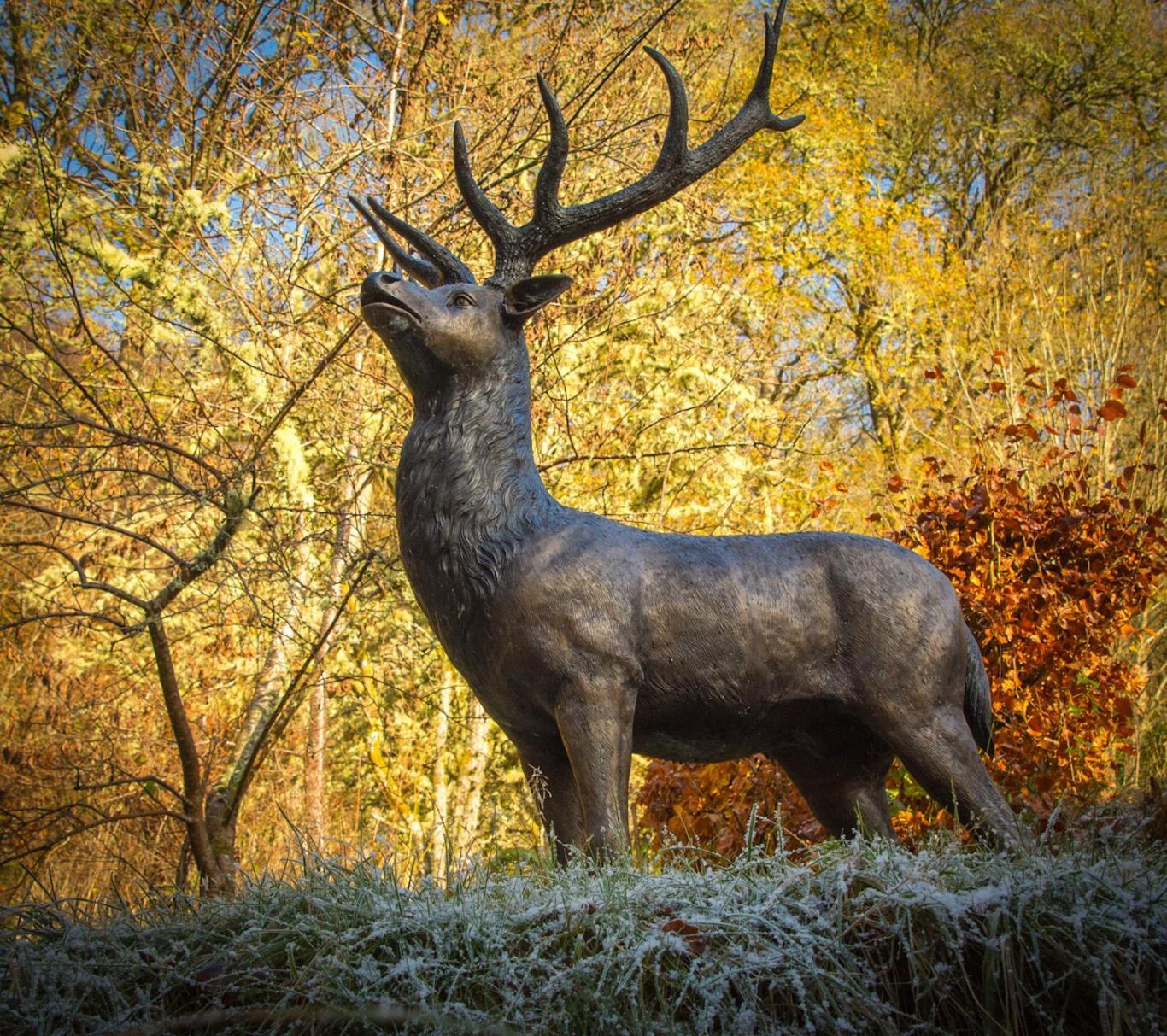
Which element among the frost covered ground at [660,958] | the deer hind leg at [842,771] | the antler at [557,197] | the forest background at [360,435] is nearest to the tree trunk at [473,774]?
the forest background at [360,435]

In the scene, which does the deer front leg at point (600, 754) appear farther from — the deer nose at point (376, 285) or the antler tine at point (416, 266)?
the antler tine at point (416, 266)

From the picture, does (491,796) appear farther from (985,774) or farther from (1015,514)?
(985,774)

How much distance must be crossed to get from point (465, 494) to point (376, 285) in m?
0.63

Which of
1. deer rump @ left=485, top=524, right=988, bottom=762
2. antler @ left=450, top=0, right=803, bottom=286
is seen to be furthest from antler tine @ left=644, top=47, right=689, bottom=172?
deer rump @ left=485, top=524, right=988, bottom=762

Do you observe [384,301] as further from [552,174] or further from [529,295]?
[552,174]

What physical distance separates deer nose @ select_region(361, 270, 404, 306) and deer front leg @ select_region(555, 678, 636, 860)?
1.21 m

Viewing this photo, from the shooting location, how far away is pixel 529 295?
3141mm

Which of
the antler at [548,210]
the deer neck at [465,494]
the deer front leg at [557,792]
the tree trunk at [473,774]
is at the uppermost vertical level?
the antler at [548,210]

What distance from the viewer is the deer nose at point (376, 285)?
2.90 m

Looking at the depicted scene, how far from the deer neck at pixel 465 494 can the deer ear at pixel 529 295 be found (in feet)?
0.61

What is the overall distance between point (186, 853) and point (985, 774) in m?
4.08

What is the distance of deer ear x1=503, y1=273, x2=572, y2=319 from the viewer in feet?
10.2

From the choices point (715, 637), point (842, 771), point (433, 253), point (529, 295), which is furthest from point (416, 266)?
point (842, 771)

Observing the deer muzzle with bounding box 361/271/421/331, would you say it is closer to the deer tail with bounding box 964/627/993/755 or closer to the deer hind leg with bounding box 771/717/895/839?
the deer hind leg with bounding box 771/717/895/839
